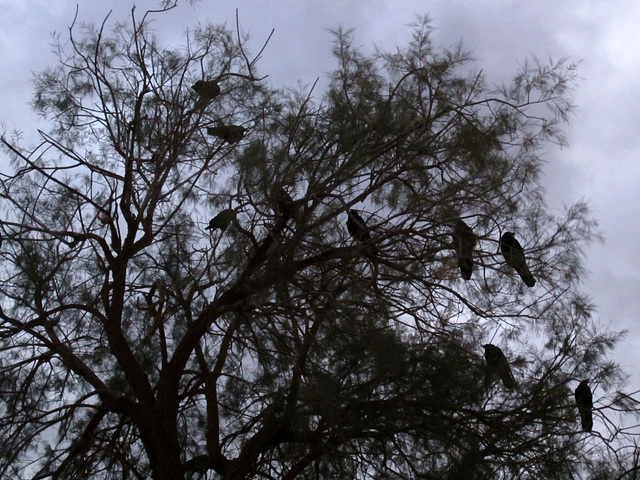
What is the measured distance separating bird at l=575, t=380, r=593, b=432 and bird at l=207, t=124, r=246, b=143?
205 centimetres

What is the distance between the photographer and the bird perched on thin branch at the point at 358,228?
3.66 m

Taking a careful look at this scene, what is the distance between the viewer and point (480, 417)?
3.55m

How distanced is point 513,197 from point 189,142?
5.72 feet

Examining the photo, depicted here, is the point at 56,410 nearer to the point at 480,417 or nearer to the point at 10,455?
the point at 10,455

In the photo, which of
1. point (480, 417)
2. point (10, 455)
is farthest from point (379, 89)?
point (10, 455)

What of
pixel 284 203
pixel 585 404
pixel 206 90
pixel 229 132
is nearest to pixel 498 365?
pixel 585 404

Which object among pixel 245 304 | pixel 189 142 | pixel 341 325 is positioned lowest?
pixel 341 325

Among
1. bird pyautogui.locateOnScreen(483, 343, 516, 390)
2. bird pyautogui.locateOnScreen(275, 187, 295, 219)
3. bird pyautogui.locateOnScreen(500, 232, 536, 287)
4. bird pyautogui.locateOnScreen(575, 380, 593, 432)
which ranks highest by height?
bird pyautogui.locateOnScreen(275, 187, 295, 219)

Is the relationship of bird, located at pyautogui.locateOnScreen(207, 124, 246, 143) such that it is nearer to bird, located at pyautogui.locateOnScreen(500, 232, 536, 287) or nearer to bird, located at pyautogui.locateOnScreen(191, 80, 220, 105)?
bird, located at pyautogui.locateOnScreen(191, 80, 220, 105)

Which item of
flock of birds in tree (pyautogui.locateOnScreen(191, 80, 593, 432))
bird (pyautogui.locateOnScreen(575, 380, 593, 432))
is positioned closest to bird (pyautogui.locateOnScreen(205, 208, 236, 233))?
flock of birds in tree (pyautogui.locateOnScreen(191, 80, 593, 432))

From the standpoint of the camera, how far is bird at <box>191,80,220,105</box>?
4.40m

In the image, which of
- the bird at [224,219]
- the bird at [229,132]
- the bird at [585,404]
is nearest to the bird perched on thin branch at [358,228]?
the bird at [224,219]

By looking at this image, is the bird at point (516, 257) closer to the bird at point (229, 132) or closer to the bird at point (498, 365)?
the bird at point (498, 365)

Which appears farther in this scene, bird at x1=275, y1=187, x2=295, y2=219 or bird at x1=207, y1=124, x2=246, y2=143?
bird at x1=207, y1=124, x2=246, y2=143
